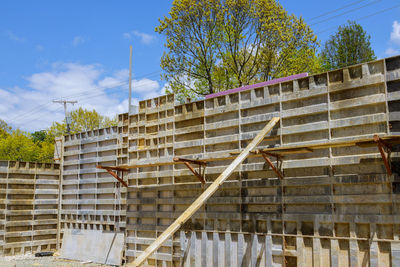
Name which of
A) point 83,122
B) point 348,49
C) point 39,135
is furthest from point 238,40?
point 39,135

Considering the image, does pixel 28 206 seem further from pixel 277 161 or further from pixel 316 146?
pixel 316 146

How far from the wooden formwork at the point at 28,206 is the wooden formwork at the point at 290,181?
733 cm

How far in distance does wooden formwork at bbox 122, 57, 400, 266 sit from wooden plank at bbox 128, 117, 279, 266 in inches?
31.2

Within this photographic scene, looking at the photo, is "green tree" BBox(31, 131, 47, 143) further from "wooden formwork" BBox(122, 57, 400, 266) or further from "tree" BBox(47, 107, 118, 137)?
"wooden formwork" BBox(122, 57, 400, 266)

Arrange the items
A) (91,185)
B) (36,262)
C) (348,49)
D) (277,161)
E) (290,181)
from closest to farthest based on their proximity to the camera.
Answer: (290,181) → (277,161) → (36,262) → (91,185) → (348,49)

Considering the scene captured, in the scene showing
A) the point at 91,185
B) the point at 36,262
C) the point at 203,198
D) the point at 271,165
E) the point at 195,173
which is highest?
the point at 271,165

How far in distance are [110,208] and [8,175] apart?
6.03 m

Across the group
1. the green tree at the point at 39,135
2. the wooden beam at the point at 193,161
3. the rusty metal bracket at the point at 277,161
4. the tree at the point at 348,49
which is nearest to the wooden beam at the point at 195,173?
the wooden beam at the point at 193,161

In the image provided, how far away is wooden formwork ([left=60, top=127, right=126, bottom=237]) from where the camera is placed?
1927 cm

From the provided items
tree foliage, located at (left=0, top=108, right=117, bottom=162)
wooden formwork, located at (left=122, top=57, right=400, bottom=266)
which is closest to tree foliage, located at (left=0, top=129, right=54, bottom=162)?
tree foliage, located at (left=0, top=108, right=117, bottom=162)

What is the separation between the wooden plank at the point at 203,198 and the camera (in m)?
10.2

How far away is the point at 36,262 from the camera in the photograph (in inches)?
735

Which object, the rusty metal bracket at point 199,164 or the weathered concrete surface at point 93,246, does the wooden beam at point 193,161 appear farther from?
the weathered concrete surface at point 93,246

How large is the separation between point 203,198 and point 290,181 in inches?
117
